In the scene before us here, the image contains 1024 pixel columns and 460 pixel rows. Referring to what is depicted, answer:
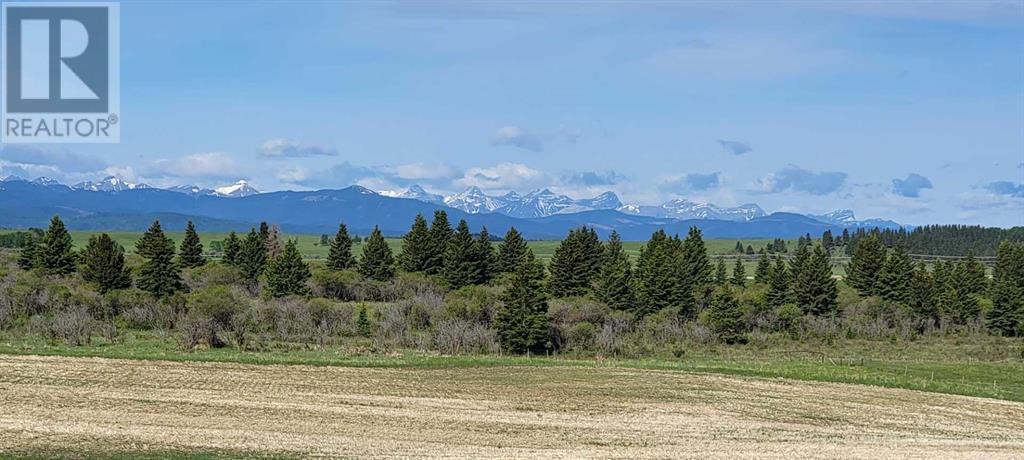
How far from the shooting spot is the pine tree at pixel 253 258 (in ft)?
398

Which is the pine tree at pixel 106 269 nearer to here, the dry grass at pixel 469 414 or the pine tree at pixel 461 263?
the pine tree at pixel 461 263

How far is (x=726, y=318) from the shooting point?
92.1 metres

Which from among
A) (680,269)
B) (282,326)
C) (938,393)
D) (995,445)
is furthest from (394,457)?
(680,269)

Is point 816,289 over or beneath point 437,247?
beneath

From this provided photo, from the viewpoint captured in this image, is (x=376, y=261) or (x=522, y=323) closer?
(x=522, y=323)

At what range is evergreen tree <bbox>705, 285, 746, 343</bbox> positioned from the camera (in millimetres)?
91375

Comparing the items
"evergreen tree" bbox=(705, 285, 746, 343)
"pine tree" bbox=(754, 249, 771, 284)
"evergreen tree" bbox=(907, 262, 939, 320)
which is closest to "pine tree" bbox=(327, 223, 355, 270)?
"pine tree" bbox=(754, 249, 771, 284)

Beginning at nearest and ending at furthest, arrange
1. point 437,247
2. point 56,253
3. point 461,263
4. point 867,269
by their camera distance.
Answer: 1. point 56,253
2. point 867,269
3. point 461,263
4. point 437,247

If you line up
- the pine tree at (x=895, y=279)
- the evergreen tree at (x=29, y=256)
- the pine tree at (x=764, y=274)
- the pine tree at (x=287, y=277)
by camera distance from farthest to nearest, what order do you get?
the pine tree at (x=764, y=274) < the pine tree at (x=895, y=279) < the evergreen tree at (x=29, y=256) < the pine tree at (x=287, y=277)

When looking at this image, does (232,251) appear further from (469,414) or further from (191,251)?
(469,414)

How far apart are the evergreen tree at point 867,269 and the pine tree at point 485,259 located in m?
43.7

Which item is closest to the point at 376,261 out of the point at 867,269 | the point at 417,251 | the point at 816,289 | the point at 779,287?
the point at 417,251

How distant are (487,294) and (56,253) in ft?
148

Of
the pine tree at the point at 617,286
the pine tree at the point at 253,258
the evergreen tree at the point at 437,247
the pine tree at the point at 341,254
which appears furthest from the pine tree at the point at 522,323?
the evergreen tree at the point at 437,247
